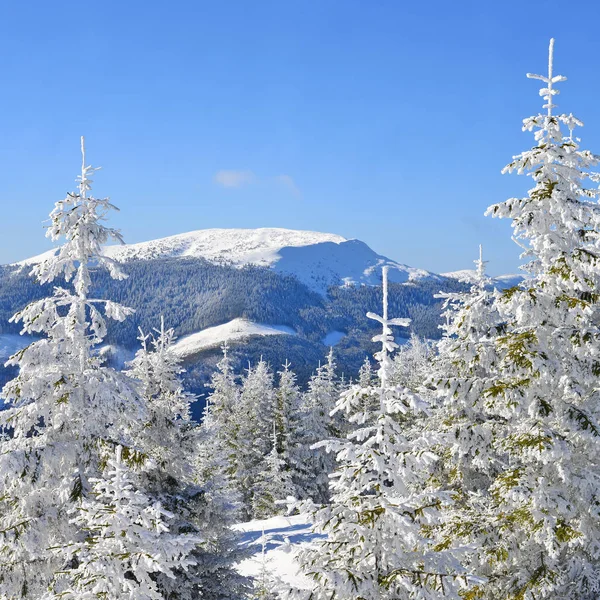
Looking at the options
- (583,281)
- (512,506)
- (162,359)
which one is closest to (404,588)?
(512,506)

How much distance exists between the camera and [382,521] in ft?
26.4

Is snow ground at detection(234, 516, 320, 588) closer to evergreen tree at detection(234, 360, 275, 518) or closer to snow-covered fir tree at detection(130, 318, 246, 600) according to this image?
snow-covered fir tree at detection(130, 318, 246, 600)

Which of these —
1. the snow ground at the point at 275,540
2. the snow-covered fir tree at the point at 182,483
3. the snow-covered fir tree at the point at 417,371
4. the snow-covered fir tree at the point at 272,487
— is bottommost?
the snow ground at the point at 275,540

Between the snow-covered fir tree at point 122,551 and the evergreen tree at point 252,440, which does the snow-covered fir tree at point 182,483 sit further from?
the evergreen tree at point 252,440

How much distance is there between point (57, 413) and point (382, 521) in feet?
22.8

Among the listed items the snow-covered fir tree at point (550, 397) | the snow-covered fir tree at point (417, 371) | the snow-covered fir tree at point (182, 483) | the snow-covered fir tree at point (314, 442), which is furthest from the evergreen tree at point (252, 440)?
the snow-covered fir tree at point (550, 397)

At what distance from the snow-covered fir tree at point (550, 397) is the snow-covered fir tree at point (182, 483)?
31.2ft

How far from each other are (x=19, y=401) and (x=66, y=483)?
191cm

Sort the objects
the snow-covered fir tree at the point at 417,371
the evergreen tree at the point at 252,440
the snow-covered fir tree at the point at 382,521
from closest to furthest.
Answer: the snow-covered fir tree at the point at 382,521, the snow-covered fir tree at the point at 417,371, the evergreen tree at the point at 252,440

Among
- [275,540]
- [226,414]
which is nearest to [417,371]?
[226,414]

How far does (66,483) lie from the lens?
1148 centimetres

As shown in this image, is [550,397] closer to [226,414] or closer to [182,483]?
[182,483]

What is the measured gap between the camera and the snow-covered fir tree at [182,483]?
17.9 m

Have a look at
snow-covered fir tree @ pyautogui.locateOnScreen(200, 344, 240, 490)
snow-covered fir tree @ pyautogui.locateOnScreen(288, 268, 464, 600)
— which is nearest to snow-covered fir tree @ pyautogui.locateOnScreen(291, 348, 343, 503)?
snow-covered fir tree @ pyautogui.locateOnScreen(200, 344, 240, 490)
